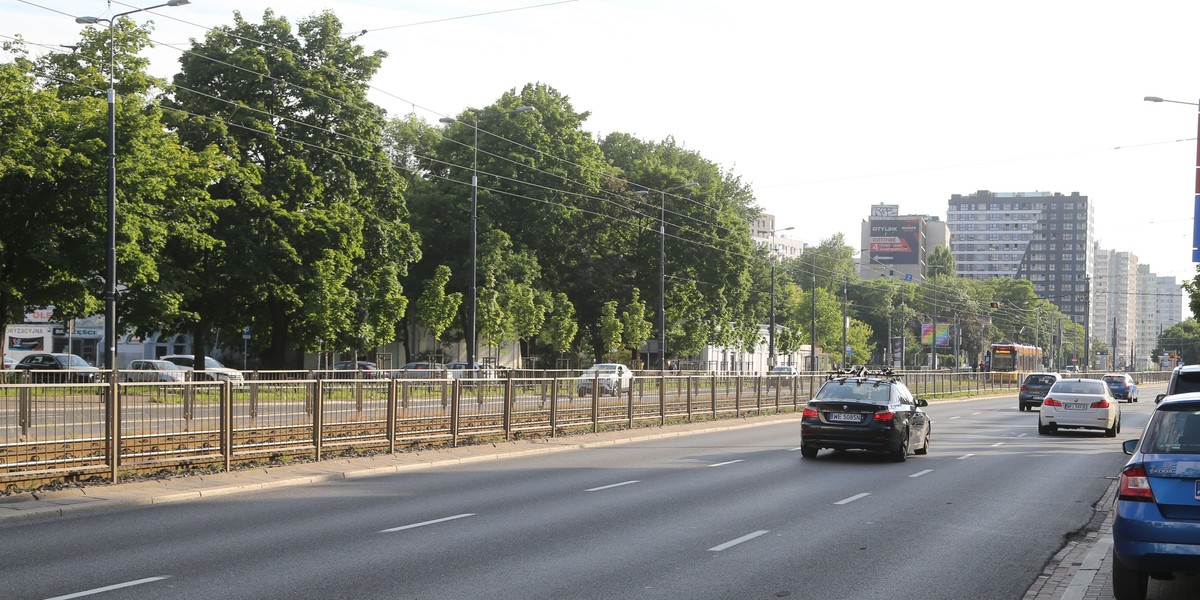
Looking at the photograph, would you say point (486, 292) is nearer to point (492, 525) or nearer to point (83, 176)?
point (83, 176)

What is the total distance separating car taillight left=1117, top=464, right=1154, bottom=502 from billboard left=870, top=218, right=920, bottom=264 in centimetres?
18315

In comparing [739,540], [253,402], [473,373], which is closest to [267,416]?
[253,402]

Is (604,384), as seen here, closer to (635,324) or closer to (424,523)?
(424,523)

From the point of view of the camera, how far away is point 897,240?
608ft

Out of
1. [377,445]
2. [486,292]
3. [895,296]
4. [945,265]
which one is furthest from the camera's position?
[945,265]

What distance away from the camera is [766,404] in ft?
123

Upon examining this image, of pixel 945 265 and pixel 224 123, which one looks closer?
pixel 224 123

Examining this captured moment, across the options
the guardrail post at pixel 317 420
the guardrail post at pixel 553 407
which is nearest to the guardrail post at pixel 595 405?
the guardrail post at pixel 553 407

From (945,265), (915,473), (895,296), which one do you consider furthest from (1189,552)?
(945,265)

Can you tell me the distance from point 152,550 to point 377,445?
982 centimetres

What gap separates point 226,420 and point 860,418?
10423 mm

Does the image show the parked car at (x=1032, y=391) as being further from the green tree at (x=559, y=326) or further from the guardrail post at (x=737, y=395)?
the green tree at (x=559, y=326)

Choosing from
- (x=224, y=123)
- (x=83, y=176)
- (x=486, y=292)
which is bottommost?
(x=486, y=292)

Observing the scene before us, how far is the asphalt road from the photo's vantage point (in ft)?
28.2
